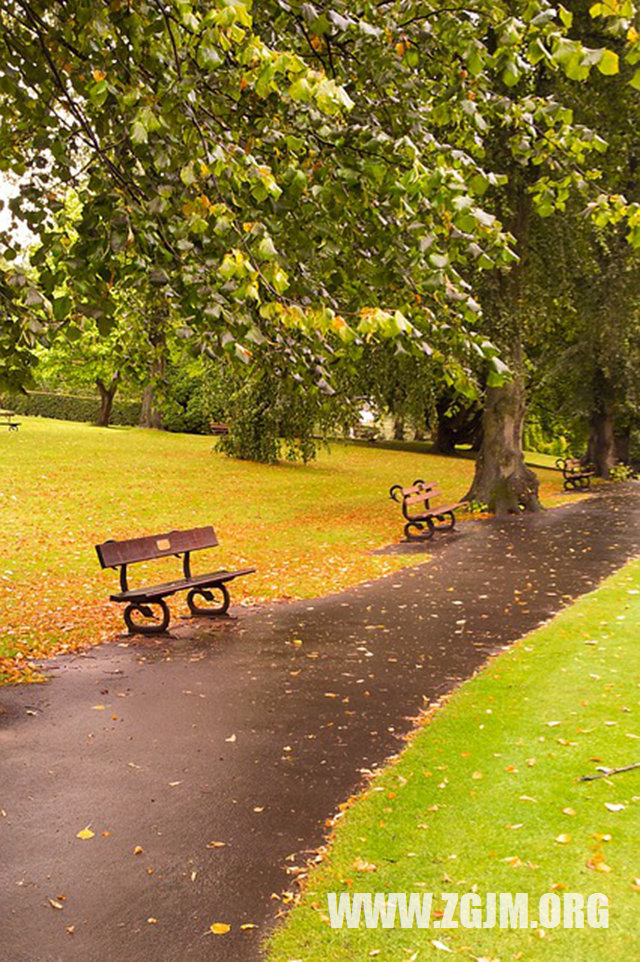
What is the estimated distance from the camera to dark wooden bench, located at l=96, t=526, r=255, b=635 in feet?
29.2

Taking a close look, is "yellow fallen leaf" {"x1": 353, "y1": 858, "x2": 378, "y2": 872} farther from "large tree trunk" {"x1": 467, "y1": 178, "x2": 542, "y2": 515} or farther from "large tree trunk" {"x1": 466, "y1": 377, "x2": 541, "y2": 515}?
"large tree trunk" {"x1": 466, "y1": 377, "x2": 541, "y2": 515}

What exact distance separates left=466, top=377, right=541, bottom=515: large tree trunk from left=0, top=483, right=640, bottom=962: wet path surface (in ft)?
27.1

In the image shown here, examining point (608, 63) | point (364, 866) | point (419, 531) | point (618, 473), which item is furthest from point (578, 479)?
point (608, 63)

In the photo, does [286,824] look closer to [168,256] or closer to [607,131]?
[168,256]

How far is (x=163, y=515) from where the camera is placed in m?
17.9

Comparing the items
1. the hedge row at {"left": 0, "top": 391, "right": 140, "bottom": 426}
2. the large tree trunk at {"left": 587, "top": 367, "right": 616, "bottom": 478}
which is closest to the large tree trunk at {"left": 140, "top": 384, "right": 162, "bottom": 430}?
the hedge row at {"left": 0, "top": 391, "right": 140, "bottom": 426}

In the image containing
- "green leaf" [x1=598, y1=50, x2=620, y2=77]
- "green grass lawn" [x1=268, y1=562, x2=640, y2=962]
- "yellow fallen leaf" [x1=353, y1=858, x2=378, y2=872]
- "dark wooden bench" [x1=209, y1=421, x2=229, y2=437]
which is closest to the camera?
"green leaf" [x1=598, y1=50, x2=620, y2=77]

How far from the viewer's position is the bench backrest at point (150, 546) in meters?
8.88

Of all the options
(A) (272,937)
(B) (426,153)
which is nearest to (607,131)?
(B) (426,153)

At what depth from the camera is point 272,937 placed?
3783 millimetres

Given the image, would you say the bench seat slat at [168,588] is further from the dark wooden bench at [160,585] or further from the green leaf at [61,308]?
the green leaf at [61,308]

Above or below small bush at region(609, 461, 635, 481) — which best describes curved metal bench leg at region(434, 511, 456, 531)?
below

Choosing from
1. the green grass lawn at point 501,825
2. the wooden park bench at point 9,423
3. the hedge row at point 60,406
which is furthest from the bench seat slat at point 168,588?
the hedge row at point 60,406

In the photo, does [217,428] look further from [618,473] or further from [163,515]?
[163,515]
